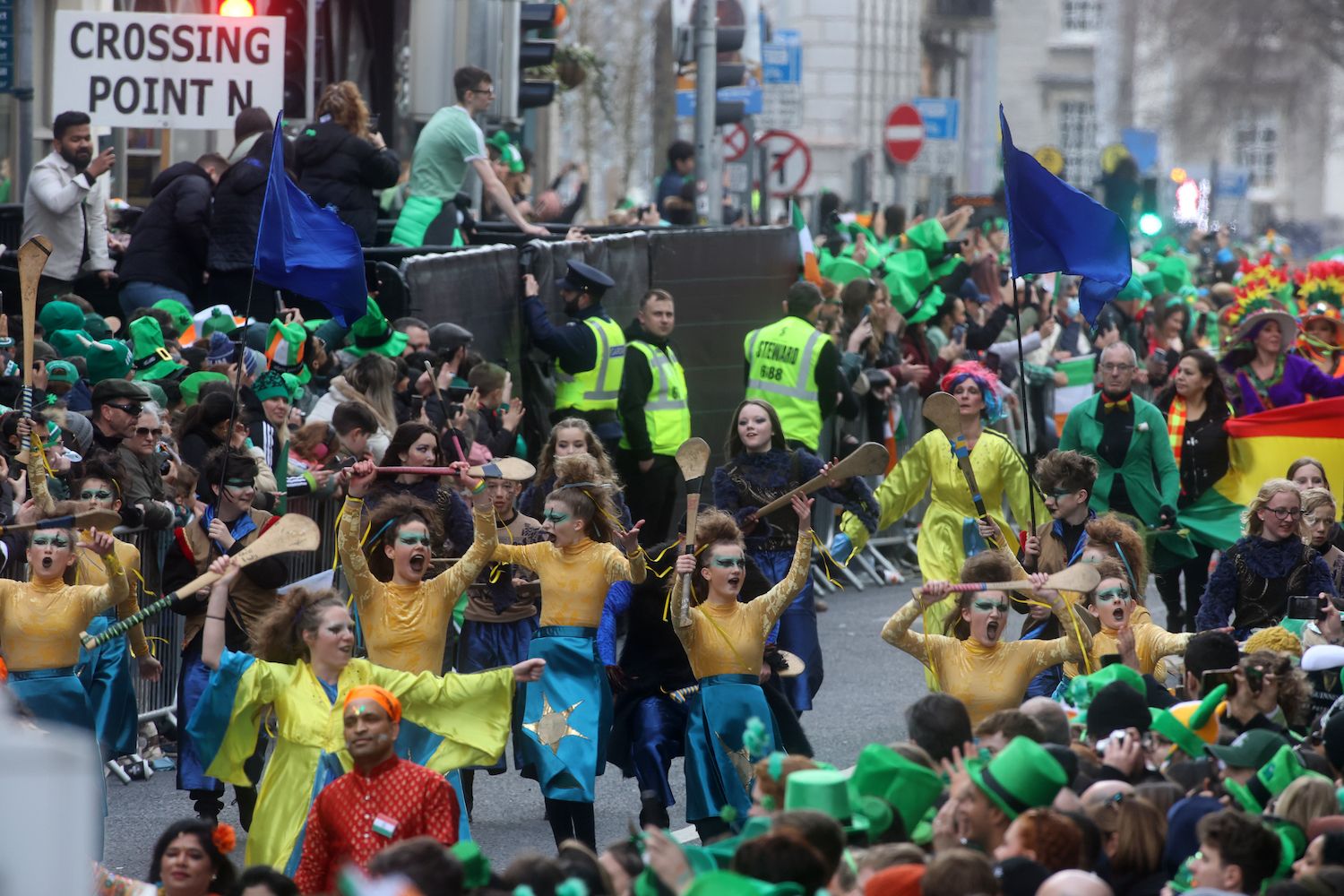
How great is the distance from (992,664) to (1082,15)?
70536mm

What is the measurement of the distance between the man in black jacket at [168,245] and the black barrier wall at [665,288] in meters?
1.16

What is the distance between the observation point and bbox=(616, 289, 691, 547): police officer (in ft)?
43.8

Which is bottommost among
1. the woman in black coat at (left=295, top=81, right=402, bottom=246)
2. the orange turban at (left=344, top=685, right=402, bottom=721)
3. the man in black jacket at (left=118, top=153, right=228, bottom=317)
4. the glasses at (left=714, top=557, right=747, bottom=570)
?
the orange turban at (left=344, top=685, right=402, bottom=721)

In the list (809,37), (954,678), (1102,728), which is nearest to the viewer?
(1102,728)

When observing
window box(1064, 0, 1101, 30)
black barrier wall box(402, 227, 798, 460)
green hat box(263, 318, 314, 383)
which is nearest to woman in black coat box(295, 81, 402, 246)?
black barrier wall box(402, 227, 798, 460)

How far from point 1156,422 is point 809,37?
37.0 m

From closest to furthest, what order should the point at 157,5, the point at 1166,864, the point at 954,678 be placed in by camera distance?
the point at 1166,864, the point at 954,678, the point at 157,5

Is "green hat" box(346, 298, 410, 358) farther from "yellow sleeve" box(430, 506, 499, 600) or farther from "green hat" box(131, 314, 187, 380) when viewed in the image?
"yellow sleeve" box(430, 506, 499, 600)

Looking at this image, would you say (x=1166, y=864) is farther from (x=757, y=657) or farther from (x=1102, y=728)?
(x=757, y=657)

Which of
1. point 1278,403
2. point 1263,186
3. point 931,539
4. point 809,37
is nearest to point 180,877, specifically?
point 931,539

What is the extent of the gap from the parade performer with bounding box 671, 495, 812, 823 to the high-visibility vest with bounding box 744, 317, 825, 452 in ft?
16.7

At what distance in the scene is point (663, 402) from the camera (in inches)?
532

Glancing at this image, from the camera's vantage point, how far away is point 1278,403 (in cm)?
1398

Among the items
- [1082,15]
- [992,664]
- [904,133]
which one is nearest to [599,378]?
[992,664]
